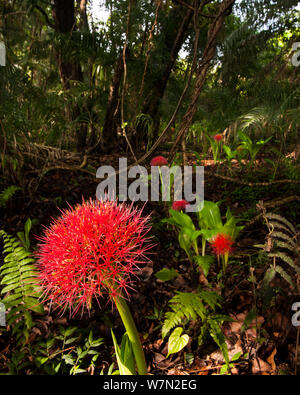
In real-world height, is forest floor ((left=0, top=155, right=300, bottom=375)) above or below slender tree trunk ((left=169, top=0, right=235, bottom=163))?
below

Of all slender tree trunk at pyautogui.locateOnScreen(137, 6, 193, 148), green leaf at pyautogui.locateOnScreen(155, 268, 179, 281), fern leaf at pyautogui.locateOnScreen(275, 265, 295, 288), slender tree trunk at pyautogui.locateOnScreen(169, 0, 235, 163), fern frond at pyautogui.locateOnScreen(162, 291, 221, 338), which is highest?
slender tree trunk at pyautogui.locateOnScreen(137, 6, 193, 148)

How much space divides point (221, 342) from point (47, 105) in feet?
8.25

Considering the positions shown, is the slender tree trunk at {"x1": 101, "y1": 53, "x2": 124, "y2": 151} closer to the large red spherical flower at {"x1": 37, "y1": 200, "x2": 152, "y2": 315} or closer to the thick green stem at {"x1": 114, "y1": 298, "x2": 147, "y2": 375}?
the large red spherical flower at {"x1": 37, "y1": 200, "x2": 152, "y2": 315}

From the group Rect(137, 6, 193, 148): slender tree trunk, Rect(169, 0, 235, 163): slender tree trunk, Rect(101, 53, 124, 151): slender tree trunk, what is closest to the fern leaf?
Rect(169, 0, 235, 163): slender tree trunk

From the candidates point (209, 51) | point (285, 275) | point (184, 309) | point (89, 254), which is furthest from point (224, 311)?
point (209, 51)

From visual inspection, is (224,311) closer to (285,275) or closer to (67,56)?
(285,275)

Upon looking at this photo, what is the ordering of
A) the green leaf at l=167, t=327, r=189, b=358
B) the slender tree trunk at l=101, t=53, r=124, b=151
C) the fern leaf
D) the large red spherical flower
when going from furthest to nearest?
the slender tree trunk at l=101, t=53, r=124, b=151
the green leaf at l=167, t=327, r=189, b=358
the fern leaf
the large red spherical flower

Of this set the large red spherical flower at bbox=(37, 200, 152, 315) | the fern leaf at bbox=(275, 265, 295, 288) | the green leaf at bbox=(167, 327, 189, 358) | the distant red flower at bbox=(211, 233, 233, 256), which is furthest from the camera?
the distant red flower at bbox=(211, 233, 233, 256)

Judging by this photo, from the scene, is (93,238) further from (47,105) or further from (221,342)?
(47,105)

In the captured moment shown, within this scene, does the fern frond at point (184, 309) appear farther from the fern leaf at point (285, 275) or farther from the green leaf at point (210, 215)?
the green leaf at point (210, 215)

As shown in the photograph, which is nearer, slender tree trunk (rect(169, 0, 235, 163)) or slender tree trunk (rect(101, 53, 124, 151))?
slender tree trunk (rect(169, 0, 235, 163))

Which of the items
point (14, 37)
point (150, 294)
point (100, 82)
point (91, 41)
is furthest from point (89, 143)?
point (150, 294)

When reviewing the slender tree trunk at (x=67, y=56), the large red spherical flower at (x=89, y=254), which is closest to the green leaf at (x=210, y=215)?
the large red spherical flower at (x=89, y=254)
